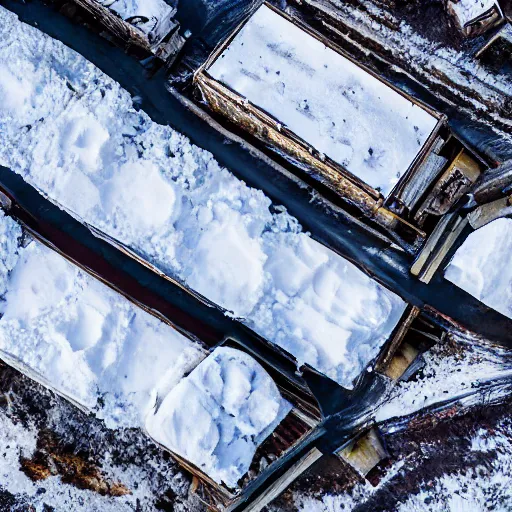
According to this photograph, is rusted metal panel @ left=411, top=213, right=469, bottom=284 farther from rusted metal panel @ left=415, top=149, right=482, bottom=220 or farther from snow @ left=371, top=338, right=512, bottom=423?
snow @ left=371, top=338, right=512, bottom=423

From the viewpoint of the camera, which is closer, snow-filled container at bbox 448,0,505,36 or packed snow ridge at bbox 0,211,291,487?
packed snow ridge at bbox 0,211,291,487

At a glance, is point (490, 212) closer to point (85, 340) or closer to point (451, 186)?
point (451, 186)

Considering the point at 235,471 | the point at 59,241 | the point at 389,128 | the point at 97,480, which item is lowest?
the point at 97,480

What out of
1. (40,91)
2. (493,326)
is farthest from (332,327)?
(40,91)

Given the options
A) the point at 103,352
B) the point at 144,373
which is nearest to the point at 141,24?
the point at 103,352

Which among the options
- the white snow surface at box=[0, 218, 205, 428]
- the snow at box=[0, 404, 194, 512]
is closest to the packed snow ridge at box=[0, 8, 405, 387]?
the white snow surface at box=[0, 218, 205, 428]

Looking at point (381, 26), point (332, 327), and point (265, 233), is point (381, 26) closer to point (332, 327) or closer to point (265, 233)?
point (265, 233)

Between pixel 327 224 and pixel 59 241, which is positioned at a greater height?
pixel 327 224

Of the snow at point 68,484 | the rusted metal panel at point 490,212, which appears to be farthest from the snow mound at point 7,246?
the rusted metal panel at point 490,212
